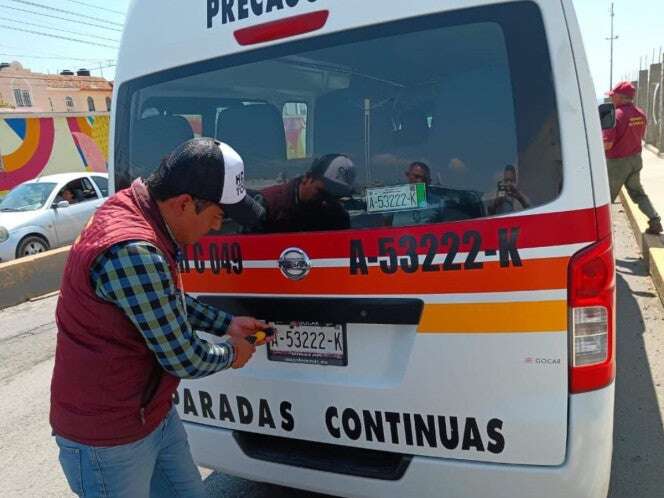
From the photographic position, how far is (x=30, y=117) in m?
18.8

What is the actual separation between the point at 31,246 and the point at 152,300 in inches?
358

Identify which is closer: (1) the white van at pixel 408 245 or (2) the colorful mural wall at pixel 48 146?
(1) the white van at pixel 408 245

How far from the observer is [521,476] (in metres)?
1.97

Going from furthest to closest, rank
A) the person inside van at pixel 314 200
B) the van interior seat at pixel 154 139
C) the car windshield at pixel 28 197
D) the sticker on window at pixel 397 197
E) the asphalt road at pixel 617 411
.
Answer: the car windshield at pixel 28 197
the asphalt road at pixel 617 411
the van interior seat at pixel 154 139
the person inside van at pixel 314 200
the sticker on window at pixel 397 197

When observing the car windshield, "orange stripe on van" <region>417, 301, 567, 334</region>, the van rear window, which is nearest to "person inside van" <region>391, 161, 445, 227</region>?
the van rear window

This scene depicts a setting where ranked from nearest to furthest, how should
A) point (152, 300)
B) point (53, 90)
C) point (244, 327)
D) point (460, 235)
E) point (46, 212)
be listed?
1. point (152, 300)
2. point (460, 235)
3. point (244, 327)
4. point (46, 212)
5. point (53, 90)

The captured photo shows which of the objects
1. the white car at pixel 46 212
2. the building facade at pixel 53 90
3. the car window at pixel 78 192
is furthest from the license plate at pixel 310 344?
the building facade at pixel 53 90

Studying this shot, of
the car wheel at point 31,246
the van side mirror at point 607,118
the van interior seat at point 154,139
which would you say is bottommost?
the car wheel at point 31,246

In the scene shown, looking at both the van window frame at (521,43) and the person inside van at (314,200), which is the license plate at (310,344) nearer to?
the person inside van at (314,200)

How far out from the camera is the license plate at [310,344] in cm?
219

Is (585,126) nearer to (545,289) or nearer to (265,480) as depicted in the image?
(545,289)

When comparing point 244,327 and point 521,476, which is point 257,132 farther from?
point 521,476

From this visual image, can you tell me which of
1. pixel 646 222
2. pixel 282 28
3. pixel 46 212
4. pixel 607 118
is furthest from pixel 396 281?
pixel 46 212

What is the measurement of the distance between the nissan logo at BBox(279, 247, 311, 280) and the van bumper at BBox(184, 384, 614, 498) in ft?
2.60
